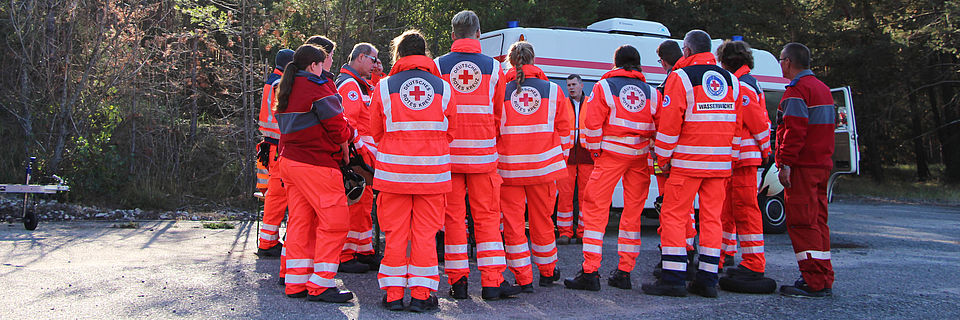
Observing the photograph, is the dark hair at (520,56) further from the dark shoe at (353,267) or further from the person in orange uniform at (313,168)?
the dark shoe at (353,267)

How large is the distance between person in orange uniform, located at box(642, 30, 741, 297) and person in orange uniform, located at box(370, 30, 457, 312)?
171 centimetres

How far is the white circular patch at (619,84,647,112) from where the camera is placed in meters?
5.69

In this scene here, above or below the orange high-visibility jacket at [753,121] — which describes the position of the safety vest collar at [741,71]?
above

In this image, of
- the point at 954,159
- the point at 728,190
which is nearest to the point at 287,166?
the point at 728,190

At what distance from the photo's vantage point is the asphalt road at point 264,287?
4.74 meters

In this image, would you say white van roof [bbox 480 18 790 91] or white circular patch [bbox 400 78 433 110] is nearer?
white circular patch [bbox 400 78 433 110]

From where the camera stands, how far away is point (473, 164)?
501cm

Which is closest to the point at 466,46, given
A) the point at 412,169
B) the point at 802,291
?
the point at 412,169

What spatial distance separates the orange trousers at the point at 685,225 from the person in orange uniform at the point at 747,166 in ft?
1.78

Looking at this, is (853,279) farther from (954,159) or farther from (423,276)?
(954,159)

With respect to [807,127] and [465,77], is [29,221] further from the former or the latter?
[807,127]

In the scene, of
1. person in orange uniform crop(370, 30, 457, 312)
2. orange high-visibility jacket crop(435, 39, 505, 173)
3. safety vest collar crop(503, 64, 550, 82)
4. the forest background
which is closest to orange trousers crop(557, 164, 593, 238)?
safety vest collar crop(503, 64, 550, 82)

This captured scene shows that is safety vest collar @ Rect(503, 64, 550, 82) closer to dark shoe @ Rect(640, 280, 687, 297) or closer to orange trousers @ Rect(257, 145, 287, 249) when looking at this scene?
dark shoe @ Rect(640, 280, 687, 297)

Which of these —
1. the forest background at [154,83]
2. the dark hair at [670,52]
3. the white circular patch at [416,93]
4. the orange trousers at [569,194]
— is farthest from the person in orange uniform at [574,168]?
the forest background at [154,83]
